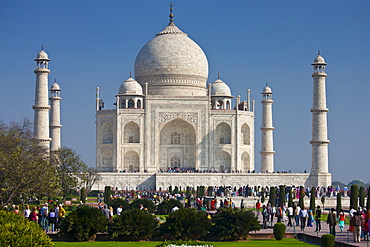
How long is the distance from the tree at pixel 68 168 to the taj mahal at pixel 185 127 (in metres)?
6.52

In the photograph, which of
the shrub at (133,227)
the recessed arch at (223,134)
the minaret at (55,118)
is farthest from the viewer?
the recessed arch at (223,134)

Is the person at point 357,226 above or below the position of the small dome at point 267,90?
below

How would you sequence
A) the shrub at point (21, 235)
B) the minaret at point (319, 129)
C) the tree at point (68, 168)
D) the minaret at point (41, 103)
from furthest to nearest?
the minaret at point (319, 129) → the minaret at point (41, 103) → the tree at point (68, 168) → the shrub at point (21, 235)

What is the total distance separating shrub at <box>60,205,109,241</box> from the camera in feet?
55.9

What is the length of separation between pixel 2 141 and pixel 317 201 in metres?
14.1

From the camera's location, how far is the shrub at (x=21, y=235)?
1084cm

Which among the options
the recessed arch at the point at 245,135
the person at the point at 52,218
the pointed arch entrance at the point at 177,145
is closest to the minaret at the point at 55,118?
the pointed arch entrance at the point at 177,145

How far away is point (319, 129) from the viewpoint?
39.1 meters

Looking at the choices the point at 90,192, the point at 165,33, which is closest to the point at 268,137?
the point at 165,33

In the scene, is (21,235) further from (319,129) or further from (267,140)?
(267,140)

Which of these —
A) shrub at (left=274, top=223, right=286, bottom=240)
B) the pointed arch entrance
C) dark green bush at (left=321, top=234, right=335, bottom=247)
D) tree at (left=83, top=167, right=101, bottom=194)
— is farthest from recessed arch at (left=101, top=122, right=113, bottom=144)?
dark green bush at (left=321, top=234, right=335, bottom=247)

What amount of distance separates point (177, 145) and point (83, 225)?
26564 millimetres

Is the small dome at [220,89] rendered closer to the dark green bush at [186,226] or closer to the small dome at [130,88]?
the small dome at [130,88]

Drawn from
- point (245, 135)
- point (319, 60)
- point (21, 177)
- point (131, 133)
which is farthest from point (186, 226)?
point (245, 135)
